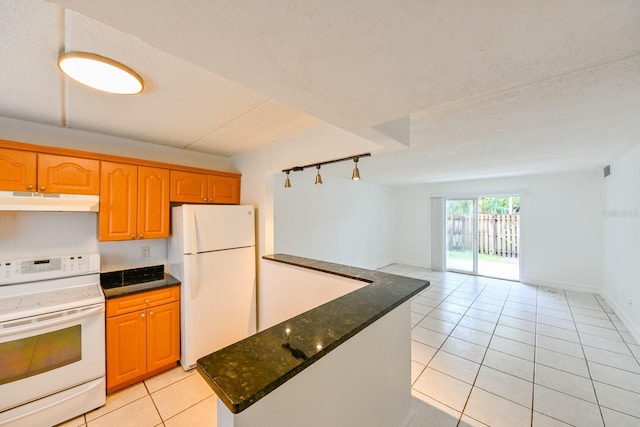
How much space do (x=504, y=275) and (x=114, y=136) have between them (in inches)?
286

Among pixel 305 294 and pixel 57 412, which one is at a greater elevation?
pixel 305 294

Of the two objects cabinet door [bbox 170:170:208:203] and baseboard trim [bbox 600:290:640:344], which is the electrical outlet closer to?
cabinet door [bbox 170:170:208:203]

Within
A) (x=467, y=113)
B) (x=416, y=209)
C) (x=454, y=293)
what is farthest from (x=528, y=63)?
(x=416, y=209)

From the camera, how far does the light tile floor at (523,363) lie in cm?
187

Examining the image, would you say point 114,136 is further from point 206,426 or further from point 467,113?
point 467,113

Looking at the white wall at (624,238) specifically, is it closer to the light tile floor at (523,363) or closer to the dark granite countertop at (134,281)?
the light tile floor at (523,363)

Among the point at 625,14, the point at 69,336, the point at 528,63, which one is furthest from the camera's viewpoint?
the point at 69,336

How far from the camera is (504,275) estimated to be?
5.43 metres

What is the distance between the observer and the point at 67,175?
80.4 inches

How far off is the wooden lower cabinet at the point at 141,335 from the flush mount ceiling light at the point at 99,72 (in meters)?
1.71

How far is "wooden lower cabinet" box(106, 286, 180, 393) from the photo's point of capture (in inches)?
82.0

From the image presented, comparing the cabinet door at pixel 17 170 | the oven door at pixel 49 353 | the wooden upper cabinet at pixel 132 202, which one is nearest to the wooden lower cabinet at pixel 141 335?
the oven door at pixel 49 353

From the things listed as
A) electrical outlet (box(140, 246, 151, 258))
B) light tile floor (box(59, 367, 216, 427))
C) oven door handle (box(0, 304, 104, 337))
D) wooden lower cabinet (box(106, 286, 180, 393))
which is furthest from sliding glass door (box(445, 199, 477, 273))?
oven door handle (box(0, 304, 104, 337))

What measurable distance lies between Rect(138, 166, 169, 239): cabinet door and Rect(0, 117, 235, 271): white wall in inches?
14.7
